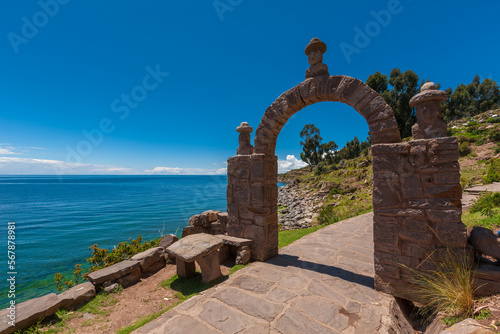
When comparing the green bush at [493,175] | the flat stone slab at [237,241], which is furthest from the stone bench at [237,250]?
the green bush at [493,175]

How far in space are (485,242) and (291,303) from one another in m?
3.01

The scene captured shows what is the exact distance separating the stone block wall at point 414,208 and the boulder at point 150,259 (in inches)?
206

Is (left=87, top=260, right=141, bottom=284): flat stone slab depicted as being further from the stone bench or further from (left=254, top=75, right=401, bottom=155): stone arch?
(left=254, top=75, right=401, bottom=155): stone arch

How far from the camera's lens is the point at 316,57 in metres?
4.58

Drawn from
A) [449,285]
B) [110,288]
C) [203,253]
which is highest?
[203,253]

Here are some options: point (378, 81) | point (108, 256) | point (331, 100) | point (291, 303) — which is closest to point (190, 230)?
point (108, 256)

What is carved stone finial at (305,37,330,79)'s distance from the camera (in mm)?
4512

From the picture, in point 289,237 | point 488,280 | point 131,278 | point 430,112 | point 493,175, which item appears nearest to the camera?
point 488,280

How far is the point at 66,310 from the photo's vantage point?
3898mm

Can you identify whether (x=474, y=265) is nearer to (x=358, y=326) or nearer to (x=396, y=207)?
(x=396, y=207)

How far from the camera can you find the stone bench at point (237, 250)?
5.17 meters

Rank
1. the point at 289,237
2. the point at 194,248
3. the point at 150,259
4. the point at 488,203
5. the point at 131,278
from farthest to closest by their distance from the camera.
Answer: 1. the point at 289,237
2. the point at 488,203
3. the point at 150,259
4. the point at 131,278
5. the point at 194,248

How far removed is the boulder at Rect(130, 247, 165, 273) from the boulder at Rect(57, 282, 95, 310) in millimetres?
1111

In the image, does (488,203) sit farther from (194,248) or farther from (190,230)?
(190,230)
